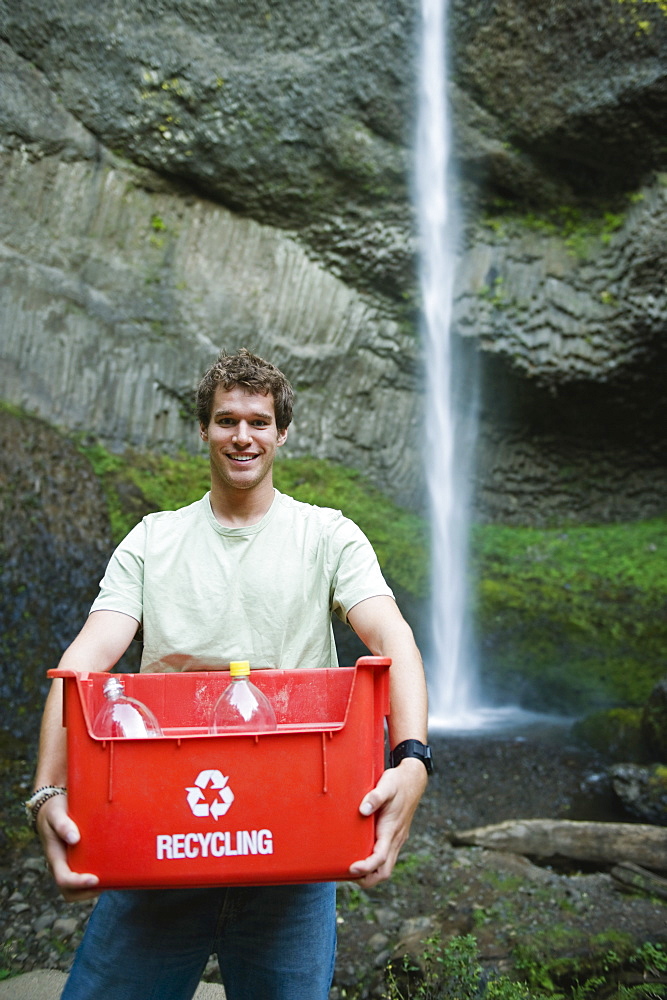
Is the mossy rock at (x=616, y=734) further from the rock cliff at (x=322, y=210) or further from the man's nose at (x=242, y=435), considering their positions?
the man's nose at (x=242, y=435)

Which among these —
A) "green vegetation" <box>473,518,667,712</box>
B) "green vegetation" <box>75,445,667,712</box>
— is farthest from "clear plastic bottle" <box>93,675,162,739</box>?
"green vegetation" <box>473,518,667,712</box>

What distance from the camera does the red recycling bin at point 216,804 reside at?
137 cm

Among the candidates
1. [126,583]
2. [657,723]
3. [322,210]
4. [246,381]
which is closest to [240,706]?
[126,583]

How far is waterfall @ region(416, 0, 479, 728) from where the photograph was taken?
10.0 meters

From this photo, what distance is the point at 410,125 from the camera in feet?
37.3

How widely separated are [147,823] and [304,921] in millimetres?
583

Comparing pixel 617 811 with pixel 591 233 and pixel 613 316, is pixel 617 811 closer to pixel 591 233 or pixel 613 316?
pixel 613 316

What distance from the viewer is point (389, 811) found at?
1445 millimetres

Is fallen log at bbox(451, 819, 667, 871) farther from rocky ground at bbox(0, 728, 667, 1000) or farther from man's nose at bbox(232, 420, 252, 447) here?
man's nose at bbox(232, 420, 252, 447)

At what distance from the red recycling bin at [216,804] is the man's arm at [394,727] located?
3cm

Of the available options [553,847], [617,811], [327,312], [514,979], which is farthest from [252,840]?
[327,312]

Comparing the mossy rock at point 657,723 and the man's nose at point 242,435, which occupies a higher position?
the man's nose at point 242,435

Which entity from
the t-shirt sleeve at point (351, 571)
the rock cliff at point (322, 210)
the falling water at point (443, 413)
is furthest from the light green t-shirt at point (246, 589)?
the rock cliff at point (322, 210)

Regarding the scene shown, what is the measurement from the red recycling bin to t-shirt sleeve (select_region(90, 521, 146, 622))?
0.46m
